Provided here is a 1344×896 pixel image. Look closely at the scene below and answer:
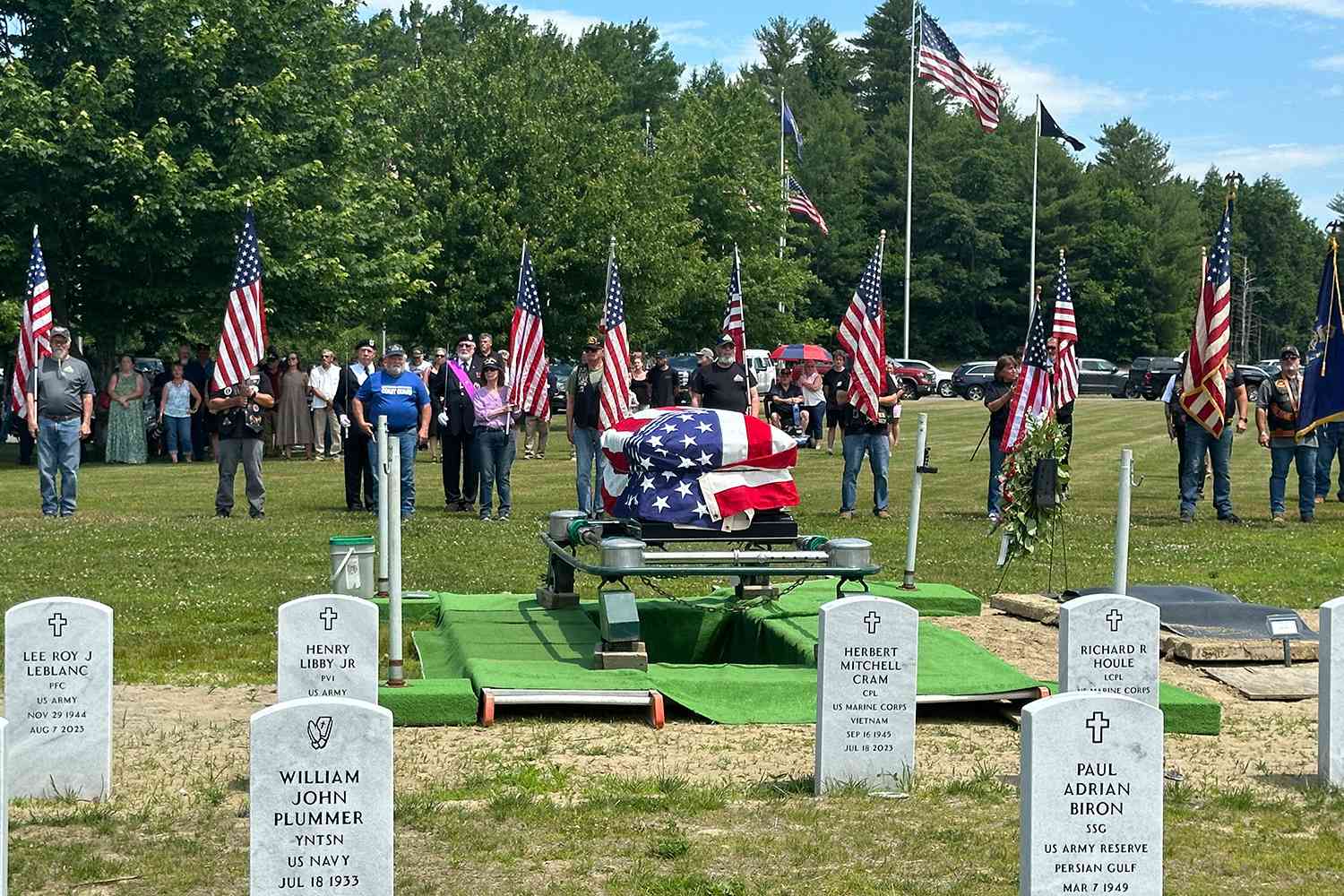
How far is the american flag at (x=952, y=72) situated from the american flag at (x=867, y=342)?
17483 millimetres

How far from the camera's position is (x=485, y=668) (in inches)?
401

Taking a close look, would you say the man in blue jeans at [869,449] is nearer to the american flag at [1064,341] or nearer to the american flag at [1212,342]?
the american flag at [1064,341]

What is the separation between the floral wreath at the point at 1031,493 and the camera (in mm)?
13859

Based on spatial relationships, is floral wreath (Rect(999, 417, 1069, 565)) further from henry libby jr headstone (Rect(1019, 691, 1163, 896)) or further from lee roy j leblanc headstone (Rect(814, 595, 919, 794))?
henry libby jr headstone (Rect(1019, 691, 1163, 896))

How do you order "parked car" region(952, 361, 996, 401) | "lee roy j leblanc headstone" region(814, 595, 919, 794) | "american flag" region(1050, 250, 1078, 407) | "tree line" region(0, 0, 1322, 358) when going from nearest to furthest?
"lee roy j leblanc headstone" region(814, 595, 919, 794), "american flag" region(1050, 250, 1078, 407), "tree line" region(0, 0, 1322, 358), "parked car" region(952, 361, 996, 401)

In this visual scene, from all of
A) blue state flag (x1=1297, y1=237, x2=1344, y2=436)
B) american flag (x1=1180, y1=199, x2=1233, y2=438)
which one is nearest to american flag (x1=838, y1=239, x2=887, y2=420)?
american flag (x1=1180, y1=199, x2=1233, y2=438)

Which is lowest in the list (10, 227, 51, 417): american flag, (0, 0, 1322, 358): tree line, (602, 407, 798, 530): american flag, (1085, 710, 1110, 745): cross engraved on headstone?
(1085, 710, 1110, 745): cross engraved on headstone

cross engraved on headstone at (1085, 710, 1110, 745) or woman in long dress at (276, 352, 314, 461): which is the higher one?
woman in long dress at (276, 352, 314, 461)

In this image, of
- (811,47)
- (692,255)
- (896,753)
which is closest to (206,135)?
(692,255)

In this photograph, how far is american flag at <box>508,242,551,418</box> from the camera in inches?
832

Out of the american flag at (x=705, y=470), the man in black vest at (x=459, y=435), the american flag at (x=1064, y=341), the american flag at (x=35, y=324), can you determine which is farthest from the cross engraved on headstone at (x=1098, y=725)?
the american flag at (x=35, y=324)

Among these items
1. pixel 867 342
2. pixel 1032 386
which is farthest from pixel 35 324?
pixel 1032 386

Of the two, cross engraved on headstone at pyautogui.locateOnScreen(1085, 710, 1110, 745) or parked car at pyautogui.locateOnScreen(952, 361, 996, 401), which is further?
parked car at pyautogui.locateOnScreen(952, 361, 996, 401)

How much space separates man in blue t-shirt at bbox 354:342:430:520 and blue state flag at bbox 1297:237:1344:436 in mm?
9878
